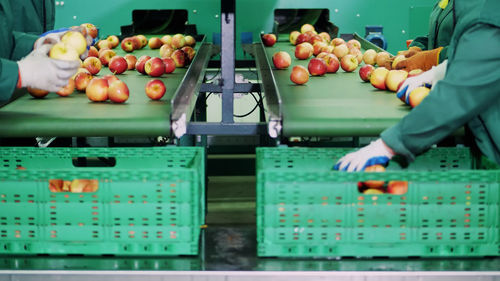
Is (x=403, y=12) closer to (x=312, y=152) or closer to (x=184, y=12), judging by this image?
(x=184, y=12)

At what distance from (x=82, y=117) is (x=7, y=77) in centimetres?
29

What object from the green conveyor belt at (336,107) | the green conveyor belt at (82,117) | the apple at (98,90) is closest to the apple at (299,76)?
the green conveyor belt at (336,107)

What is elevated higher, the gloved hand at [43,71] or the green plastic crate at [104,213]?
the gloved hand at [43,71]

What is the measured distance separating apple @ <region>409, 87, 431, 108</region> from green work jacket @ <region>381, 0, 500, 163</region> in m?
0.48

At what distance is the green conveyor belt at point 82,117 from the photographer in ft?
6.82

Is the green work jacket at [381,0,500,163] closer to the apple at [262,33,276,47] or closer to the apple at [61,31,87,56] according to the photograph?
the apple at [61,31,87,56]

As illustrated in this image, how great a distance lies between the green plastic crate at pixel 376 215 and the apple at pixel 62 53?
3.20 ft

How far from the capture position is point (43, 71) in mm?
2053

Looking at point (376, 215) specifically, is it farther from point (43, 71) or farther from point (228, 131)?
point (43, 71)

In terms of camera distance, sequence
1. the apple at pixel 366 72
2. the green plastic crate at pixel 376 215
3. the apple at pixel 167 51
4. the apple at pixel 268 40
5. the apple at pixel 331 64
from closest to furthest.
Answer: the green plastic crate at pixel 376 215 → the apple at pixel 366 72 → the apple at pixel 331 64 → the apple at pixel 167 51 → the apple at pixel 268 40

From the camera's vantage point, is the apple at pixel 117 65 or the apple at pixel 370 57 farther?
the apple at pixel 370 57

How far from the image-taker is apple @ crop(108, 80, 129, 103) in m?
2.47

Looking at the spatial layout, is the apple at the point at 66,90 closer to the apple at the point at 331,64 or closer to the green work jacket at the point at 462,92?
the apple at the point at 331,64

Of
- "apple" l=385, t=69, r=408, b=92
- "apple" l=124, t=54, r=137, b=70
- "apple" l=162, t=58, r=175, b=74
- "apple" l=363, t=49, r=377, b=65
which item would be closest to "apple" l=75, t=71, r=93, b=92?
"apple" l=162, t=58, r=175, b=74
